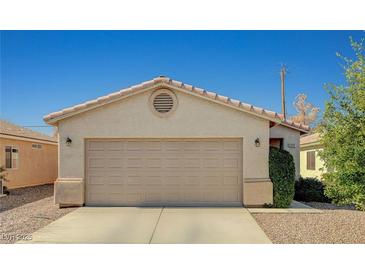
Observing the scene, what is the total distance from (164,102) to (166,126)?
2.72ft

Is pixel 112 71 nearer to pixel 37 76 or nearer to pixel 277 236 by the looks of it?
pixel 37 76

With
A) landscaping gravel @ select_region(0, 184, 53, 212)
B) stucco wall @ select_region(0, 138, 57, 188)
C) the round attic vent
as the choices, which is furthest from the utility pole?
landscaping gravel @ select_region(0, 184, 53, 212)

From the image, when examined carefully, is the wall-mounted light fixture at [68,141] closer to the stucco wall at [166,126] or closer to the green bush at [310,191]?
the stucco wall at [166,126]

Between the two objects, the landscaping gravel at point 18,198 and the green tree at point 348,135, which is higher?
the green tree at point 348,135

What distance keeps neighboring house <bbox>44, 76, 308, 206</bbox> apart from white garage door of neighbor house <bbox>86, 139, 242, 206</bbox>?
34 mm

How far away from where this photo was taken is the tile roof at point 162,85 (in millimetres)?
9797

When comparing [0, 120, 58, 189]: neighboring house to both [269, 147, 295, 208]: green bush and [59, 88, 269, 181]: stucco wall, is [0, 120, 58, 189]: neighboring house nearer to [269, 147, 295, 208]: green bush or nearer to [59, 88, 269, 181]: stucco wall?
[59, 88, 269, 181]: stucco wall

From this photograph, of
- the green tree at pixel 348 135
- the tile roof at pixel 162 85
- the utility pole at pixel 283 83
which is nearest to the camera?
the green tree at pixel 348 135

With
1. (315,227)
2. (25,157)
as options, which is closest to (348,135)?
(315,227)

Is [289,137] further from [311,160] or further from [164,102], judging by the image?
[164,102]

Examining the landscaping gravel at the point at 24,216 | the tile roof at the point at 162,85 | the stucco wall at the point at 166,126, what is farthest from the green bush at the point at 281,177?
the landscaping gravel at the point at 24,216

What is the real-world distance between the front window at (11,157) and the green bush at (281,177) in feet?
43.9

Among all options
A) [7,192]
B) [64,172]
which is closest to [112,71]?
[64,172]
